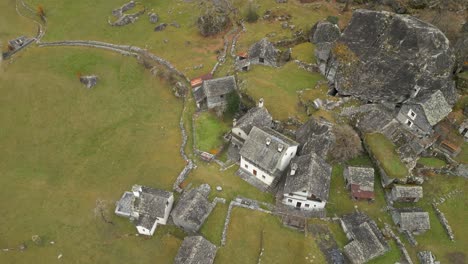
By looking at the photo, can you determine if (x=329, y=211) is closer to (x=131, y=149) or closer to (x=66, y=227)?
(x=131, y=149)

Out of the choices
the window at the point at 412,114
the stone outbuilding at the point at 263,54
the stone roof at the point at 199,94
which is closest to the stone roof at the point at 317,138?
the window at the point at 412,114

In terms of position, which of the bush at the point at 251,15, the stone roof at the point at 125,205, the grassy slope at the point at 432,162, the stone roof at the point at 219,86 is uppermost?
the bush at the point at 251,15

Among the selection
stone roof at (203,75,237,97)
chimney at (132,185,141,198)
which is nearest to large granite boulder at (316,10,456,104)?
stone roof at (203,75,237,97)

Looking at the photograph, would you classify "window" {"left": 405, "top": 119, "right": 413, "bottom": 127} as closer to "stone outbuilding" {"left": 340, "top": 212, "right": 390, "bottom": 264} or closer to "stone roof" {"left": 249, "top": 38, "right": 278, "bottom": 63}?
"stone outbuilding" {"left": 340, "top": 212, "right": 390, "bottom": 264}

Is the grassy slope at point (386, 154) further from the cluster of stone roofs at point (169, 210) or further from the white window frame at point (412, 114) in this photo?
the cluster of stone roofs at point (169, 210)

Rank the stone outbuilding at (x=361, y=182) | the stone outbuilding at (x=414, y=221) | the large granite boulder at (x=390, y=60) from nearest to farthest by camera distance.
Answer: the stone outbuilding at (x=414, y=221), the stone outbuilding at (x=361, y=182), the large granite boulder at (x=390, y=60)

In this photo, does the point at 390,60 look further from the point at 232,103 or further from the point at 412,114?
the point at 232,103
